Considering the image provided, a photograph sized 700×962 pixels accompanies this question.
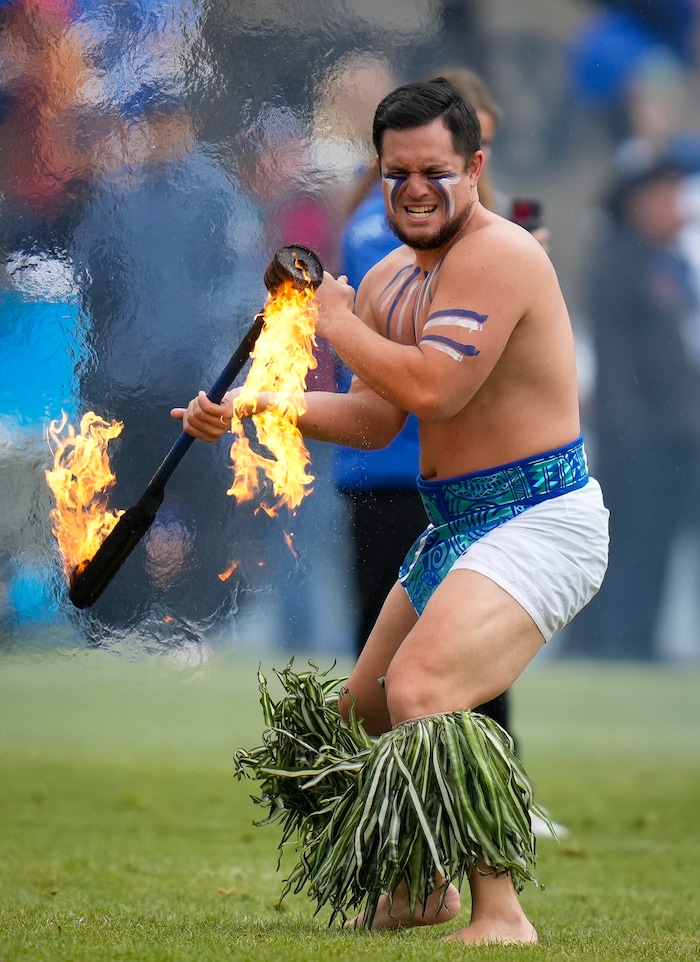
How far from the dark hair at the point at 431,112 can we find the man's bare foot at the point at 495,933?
1805mm

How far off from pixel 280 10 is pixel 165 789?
3.45 m

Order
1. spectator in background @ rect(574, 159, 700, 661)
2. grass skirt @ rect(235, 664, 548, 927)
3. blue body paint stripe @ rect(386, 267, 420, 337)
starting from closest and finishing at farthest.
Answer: grass skirt @ rect(235, 664, 548, 927) < blue body paint stripe @ rect(386, 267, 420, 337) < spectator in background @ rect(574, 159, 700, 661)

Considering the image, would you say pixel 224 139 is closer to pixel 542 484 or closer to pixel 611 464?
pixel 542 484

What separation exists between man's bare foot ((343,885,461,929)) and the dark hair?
181 centimetres

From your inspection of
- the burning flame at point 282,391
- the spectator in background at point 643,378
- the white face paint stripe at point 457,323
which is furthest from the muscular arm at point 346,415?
the spectator in background at point 643,378

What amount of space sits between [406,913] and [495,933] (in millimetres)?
342

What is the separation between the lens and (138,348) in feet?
13.5

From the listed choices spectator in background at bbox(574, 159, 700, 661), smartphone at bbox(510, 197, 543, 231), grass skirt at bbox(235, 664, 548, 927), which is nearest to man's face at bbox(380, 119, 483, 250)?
grass skirt at bbox(235, 664, 548, 927)

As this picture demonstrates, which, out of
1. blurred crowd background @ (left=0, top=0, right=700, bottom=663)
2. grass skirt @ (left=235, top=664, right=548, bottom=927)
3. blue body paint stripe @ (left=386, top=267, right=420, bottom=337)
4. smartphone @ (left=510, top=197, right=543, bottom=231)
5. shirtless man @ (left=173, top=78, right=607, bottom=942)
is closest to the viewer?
grass skirt @ (left=235, top=664, right=548, bottom=927)

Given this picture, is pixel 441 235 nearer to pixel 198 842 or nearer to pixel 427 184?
pixel 427 184

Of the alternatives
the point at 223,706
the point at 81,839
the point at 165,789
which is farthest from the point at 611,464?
the point at 81,839

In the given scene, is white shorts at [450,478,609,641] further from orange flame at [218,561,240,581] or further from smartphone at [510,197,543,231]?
smartphone at [510,197,543,231]

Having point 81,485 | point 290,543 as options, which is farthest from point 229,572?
point 81,485

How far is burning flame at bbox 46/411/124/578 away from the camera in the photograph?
12.3 ft
